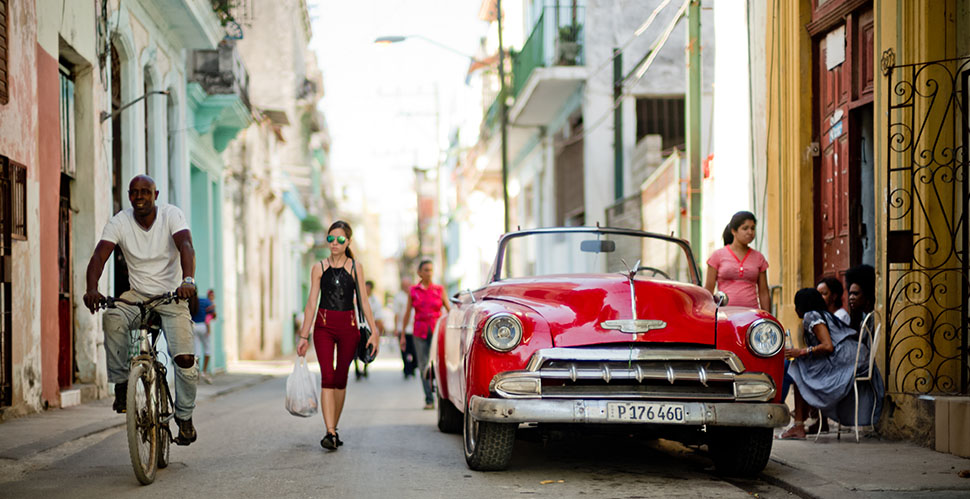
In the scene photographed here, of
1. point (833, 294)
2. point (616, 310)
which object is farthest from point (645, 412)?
point (833, 294)

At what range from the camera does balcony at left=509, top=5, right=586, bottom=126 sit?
921 inches

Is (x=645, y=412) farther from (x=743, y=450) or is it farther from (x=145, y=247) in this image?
(x=145, y=247)

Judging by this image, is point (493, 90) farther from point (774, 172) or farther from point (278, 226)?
point (774, 172)

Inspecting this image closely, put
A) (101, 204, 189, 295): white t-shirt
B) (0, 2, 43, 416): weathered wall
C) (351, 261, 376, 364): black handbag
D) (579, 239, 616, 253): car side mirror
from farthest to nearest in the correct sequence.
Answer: (0, 2, 43, 416): weathered wall, (579, 239, 616, 253): car side mirror, (351, 261, 376, 364): black handbag, (101, 204, 189, 295): white t-shirt

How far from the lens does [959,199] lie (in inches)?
331

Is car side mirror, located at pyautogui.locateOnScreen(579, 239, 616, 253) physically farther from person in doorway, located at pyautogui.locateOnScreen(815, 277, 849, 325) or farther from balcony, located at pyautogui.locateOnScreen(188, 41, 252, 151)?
balcony, located at pyautogui.locateOnScreen(188, 41, 252, 151)

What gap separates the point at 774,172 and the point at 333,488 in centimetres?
699

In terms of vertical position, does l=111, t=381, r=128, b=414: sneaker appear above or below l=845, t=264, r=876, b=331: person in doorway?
below

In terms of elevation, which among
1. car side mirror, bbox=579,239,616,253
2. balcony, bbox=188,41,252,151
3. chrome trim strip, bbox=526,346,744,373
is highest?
balcony, bbox=188,41,252,151

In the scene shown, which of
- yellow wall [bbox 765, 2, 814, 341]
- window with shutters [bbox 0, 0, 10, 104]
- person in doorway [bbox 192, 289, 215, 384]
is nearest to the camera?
window with shutters [bbox 0, 0, 10, 104]

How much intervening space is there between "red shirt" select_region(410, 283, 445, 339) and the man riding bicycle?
6.10m

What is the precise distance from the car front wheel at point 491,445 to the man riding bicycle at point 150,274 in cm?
178

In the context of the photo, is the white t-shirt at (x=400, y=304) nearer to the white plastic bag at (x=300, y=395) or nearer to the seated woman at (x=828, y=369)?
the white plastic bag at (x=300, y=395)

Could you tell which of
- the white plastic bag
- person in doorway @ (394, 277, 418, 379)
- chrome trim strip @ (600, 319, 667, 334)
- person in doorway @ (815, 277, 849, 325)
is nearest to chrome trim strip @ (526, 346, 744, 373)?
chrome trim strip @ (600, 319, 667, 334)
